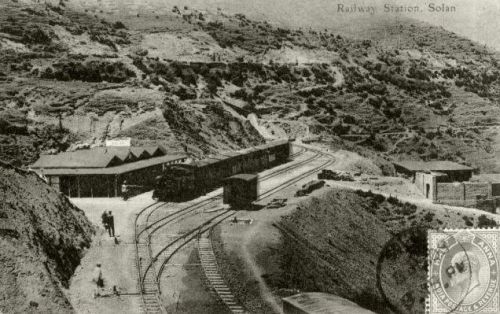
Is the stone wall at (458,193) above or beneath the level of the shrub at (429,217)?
above

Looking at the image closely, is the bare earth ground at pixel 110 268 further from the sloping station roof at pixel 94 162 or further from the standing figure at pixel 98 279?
the sloping station roof at pixel 94 162

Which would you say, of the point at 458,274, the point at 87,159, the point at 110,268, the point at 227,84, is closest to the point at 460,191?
the point at 458,274

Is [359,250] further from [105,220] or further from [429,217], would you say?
[105,220]

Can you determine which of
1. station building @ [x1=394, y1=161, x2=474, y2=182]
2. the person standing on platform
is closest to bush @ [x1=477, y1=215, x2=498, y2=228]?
station building @ [x1=394, y1=161, x2=474, y2=182]

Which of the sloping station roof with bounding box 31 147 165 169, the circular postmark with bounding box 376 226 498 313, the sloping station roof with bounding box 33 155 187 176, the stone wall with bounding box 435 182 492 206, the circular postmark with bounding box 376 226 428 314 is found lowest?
the circular postmark with bounding box 376 226 428 314

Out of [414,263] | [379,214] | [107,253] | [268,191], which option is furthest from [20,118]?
A: [414,263]

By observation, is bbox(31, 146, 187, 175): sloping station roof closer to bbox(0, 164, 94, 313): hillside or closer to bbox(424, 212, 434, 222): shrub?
Answer: bbox(0, 164, 94, 313): hillside

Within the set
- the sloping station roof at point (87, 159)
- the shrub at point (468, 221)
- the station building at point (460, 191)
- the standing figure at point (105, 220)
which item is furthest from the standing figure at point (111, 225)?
the station building at point (460, 191)

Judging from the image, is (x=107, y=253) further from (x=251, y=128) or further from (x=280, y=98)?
(x=280, y=98)
